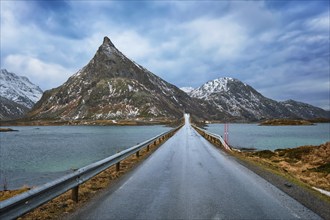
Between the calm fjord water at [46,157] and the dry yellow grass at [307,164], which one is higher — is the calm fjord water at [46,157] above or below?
below

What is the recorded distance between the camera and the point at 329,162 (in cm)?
2219

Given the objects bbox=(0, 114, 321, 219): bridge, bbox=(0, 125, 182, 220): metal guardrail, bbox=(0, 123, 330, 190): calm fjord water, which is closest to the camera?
bbox=(0, 125, 182, 220): metal guardrail

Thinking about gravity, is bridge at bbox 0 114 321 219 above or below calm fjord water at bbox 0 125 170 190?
above

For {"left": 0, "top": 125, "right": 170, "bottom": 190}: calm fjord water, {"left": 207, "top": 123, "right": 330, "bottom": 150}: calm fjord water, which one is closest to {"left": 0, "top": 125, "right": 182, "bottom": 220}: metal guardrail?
{"left": 0, "top": 125, "right": 170, "bottom": 190}: calm fjord water

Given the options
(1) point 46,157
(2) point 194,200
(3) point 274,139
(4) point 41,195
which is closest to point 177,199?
(2) point 194,200

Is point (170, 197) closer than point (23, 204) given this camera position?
No

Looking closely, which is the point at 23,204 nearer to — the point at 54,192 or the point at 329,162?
the point at 54,192

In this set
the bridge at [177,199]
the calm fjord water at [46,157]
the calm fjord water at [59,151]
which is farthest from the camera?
the calm fjord water at [59,151]

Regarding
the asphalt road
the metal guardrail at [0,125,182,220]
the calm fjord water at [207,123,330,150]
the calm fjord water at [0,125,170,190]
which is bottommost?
the calm fjord water at [0,125,170,190]

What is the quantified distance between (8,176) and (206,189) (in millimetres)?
19469

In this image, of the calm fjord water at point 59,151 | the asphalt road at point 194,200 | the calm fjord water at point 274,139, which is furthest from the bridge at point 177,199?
the calm fjord water at point 274,139

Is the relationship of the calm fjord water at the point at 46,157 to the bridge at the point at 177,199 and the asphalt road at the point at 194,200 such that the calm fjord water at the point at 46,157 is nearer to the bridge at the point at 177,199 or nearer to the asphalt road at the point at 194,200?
the bridge at the point at 177,199

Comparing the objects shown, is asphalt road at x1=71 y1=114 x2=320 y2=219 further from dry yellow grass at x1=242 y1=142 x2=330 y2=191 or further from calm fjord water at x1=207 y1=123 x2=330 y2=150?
calm fjord water at x1=207 y1=123 x2=330 y2=150

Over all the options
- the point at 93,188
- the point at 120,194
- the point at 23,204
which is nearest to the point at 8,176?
the point at 93,188
